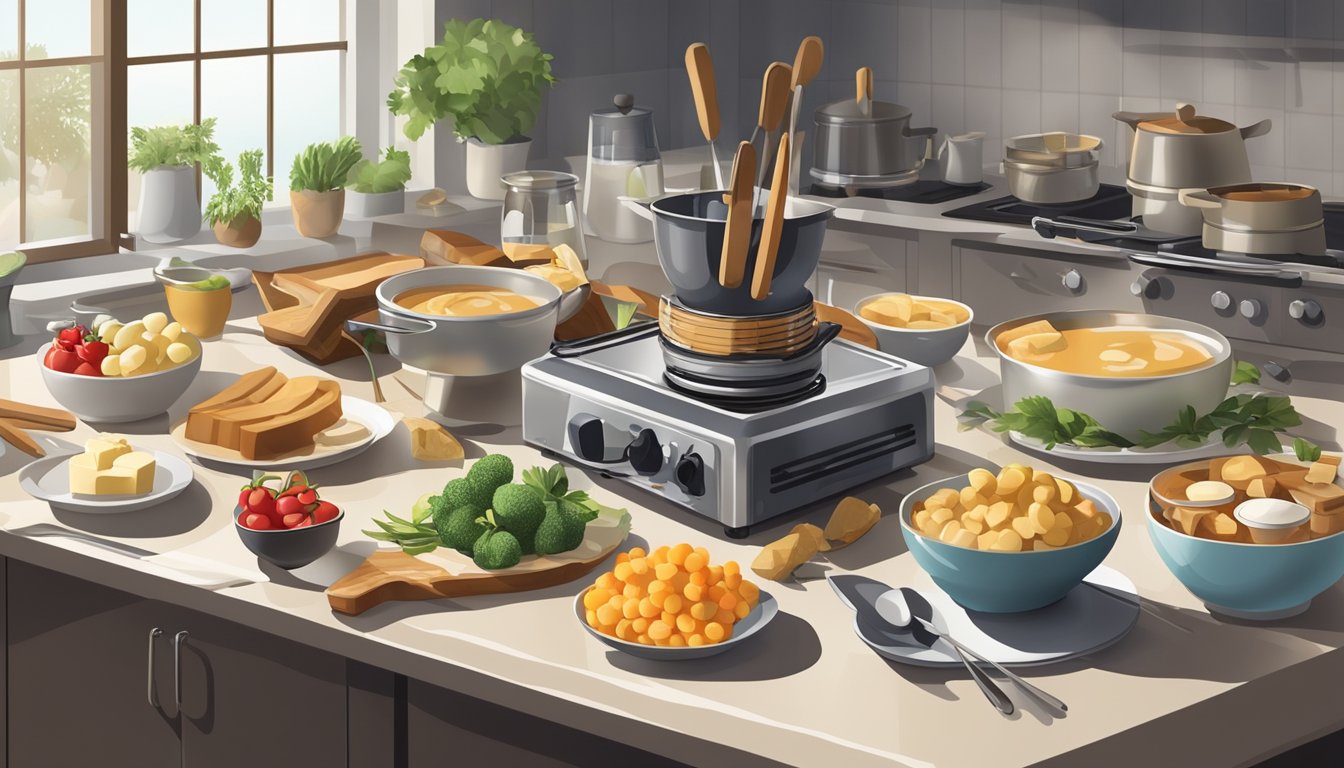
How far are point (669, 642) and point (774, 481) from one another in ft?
1.10

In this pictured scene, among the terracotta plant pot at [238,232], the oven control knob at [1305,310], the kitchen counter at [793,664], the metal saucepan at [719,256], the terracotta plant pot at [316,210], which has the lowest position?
the kitchen counter at [793,664]

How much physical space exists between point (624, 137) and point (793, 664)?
82.4 inches

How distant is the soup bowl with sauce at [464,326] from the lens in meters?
1.99

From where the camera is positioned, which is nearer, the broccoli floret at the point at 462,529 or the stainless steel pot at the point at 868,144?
the broccoli floret at the point at 462,529

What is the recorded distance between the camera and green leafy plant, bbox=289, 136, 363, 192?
317cm

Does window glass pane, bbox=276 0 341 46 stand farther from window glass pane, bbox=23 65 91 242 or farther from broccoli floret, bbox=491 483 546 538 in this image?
broccoli floret, bbox=491 483 546 538

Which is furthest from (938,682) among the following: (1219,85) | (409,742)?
(1219,85)

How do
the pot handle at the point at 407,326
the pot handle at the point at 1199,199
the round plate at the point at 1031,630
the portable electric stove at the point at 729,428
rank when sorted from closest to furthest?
the round plate at the point at 1031,630 → the portable electric stove at the point at 729,428 → the pot handle at the point at 407,326 → the pot handle at the point at 1199,199

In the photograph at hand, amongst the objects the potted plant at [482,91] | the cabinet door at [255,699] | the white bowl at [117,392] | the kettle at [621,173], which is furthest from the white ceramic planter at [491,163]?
the cabinet door at [255,699]

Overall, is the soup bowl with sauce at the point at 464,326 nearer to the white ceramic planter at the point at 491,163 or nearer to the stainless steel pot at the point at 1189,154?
the white ceramic planter at the point at 491,163

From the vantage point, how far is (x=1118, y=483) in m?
1.79

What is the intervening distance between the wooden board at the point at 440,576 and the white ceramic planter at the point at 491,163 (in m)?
2.08

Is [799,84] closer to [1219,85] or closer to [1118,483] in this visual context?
[1118,483]

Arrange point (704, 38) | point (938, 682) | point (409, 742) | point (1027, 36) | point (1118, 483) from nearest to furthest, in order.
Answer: point (938, 682), point (409, 742), point (1118, 483), point (1027, 36), point (704, 38)
